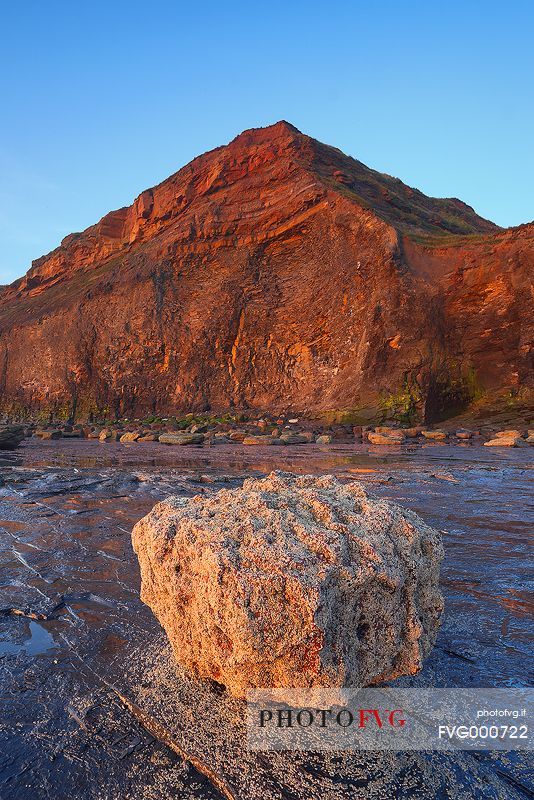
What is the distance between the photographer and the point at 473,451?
49.1 feet

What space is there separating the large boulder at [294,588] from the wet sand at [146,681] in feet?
0.85

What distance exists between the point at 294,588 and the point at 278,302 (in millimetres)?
30453

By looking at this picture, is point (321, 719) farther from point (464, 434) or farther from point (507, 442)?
point (464, 434)

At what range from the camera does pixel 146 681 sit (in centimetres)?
237

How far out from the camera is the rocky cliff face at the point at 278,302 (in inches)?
977

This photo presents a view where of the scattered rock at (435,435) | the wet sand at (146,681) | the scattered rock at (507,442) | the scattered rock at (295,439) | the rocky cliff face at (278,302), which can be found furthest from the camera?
the rocky cliff face at (278,302)

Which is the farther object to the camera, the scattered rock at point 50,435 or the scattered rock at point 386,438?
the scattered rock at point 50,435

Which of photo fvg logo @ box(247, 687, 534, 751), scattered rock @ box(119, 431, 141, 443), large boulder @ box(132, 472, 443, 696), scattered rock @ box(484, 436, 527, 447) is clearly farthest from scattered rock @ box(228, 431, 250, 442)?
photo fvg logo @ box(247, 687, 534, 751)

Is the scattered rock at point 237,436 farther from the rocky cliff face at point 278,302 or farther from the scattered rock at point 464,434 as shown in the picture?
the scattered rock at point 464,434

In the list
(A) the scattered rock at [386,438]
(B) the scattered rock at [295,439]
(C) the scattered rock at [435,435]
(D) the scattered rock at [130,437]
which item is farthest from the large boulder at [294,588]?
(D) the scattered rock at [130,437]

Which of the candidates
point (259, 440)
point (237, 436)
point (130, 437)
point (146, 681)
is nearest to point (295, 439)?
point (259, 440)

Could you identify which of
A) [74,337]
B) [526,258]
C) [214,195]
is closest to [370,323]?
[526,258]

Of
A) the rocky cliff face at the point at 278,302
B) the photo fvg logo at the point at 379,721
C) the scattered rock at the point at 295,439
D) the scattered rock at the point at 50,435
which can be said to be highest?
the rocky cliff face at the point at 278,302

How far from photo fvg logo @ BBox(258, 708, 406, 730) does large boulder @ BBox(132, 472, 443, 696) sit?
13cm
